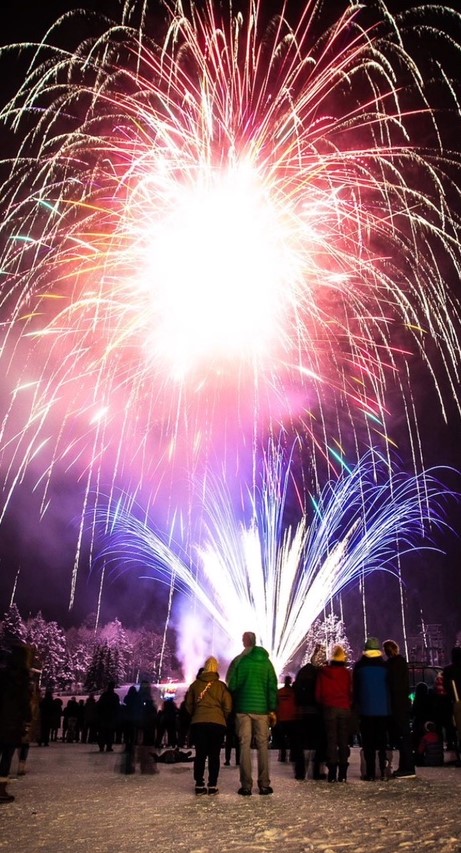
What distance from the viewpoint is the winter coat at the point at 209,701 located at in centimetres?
891

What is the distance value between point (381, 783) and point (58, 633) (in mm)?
118103

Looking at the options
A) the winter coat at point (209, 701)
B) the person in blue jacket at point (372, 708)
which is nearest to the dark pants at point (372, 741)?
the person in blue jacket at point (372, 708)

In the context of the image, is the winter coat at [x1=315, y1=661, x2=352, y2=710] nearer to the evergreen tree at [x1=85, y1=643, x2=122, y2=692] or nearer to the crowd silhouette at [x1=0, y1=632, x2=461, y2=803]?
the crowd silhouette at [x1=0, y1=632, x2=461, y2=803]

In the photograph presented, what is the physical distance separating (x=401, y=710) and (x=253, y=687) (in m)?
2.27

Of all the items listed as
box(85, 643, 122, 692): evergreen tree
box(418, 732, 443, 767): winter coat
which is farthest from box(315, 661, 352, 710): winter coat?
box(85, 643, 122, 692): evergreen tree

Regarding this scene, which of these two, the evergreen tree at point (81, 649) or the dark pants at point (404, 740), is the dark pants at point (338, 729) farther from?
the evergreen tree at point (81, 649)

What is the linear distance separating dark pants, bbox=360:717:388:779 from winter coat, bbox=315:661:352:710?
342mm

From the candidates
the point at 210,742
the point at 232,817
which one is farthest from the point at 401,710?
the point at 232,817

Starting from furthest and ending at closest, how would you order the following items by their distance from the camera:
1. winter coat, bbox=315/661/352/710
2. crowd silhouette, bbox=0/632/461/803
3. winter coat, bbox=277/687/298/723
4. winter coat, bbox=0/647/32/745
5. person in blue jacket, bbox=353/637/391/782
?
winter coat, bbox=277/687/298/723 → winter coat, bbox=315/661/352/710 → person in blue jacket, bbox=353/637/391/782 → crowd silhouette, bbox=0/632/461/803 → winter coat, bbox=0/647/32/745

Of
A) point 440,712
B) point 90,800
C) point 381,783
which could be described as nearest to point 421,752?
point 440,712

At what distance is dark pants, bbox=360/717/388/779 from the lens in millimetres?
9836

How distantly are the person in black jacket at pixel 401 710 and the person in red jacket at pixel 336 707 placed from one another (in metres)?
0.56

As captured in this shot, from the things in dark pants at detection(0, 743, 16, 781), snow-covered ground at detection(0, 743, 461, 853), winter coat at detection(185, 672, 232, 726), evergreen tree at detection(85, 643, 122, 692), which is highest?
evergreen tree at detection(85, 643, 122, 692)

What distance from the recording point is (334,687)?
10109 millimetres
